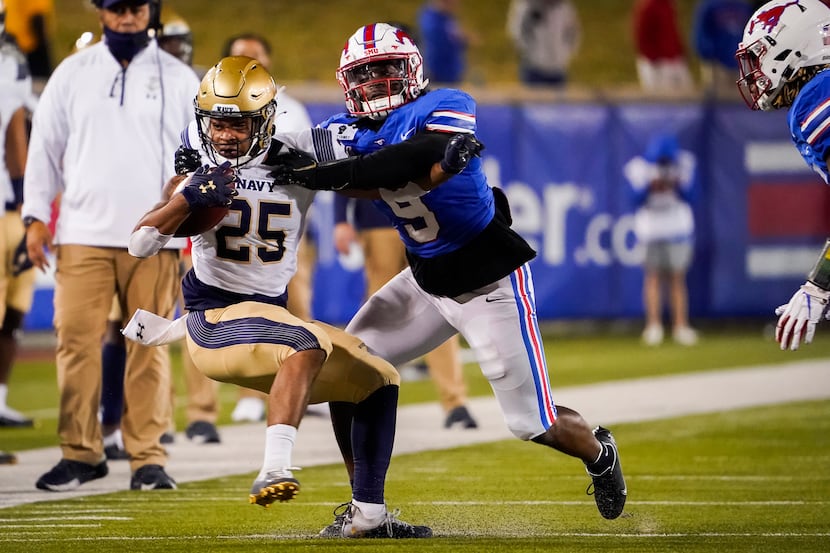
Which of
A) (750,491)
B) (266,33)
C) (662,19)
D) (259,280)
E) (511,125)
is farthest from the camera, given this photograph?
(266,33)

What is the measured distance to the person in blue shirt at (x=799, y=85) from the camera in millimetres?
4801

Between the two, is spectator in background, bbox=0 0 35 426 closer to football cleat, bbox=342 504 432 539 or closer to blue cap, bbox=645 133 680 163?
football cleat, bbox=342 504 432 539

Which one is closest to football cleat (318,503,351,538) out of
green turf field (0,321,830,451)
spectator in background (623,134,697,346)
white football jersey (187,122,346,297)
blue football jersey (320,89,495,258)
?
white football jersey (187,122,346,297)

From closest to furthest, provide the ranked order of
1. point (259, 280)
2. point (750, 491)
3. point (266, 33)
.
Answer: point (259, 280) < point (750, 491) < point (266, 33)

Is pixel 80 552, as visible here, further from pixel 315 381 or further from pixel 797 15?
pixel 797 15

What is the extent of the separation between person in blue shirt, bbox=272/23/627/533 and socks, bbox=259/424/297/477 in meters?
0.57

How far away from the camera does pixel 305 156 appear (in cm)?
501

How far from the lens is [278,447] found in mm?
4547

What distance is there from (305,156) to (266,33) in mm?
14460

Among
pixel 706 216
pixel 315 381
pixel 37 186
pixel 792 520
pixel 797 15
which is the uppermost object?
pixel 797 15

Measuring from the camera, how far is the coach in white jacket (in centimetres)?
621

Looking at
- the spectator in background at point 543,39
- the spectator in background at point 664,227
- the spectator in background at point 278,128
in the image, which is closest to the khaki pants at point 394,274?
the spectator in background at point 278,128

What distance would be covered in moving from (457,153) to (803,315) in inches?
49.8

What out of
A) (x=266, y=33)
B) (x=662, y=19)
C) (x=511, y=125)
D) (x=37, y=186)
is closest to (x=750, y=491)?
(x=37, y=186)
